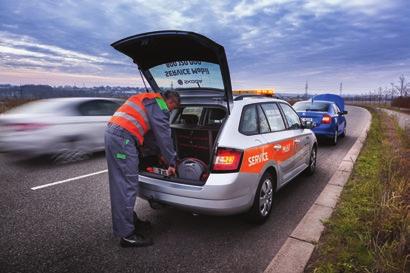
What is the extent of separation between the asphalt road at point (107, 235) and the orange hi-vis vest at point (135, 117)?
3.97ft

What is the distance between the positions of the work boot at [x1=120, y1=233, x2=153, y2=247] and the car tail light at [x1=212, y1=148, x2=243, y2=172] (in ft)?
3.58

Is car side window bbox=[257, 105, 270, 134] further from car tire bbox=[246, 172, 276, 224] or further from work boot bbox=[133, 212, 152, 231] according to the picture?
work boot bbox=[133, 212, 152, 231]

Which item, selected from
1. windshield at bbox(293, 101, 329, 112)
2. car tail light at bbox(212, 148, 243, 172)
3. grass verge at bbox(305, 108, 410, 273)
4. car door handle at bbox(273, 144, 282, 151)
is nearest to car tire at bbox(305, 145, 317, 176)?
grass verge at bbox(305, 108, 410, 273)

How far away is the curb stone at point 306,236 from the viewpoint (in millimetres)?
2917

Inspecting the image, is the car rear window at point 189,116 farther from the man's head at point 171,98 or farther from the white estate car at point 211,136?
the man's head at point 171,98

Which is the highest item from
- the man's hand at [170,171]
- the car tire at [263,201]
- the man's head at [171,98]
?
the man's head at [171,98]

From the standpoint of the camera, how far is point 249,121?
385 centimetres

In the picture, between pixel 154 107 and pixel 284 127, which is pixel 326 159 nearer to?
pixel 284 127

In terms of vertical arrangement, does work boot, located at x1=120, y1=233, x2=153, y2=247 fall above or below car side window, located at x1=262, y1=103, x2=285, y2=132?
below

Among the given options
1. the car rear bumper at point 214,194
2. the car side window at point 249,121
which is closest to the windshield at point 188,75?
the car side window at point 249,121

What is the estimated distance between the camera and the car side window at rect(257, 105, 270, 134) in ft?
13.2

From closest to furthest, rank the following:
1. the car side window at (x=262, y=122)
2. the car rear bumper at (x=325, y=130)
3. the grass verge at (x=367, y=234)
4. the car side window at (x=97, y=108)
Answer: the grass verge at (x=367, y=234)
the car side window at (x=262, y=122)
the car side window at (x=97, y=108)
the car rear bumper at (x=325, y=130)

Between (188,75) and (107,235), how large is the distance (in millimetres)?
2261

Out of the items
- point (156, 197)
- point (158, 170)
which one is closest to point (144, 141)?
point (158, 170)
